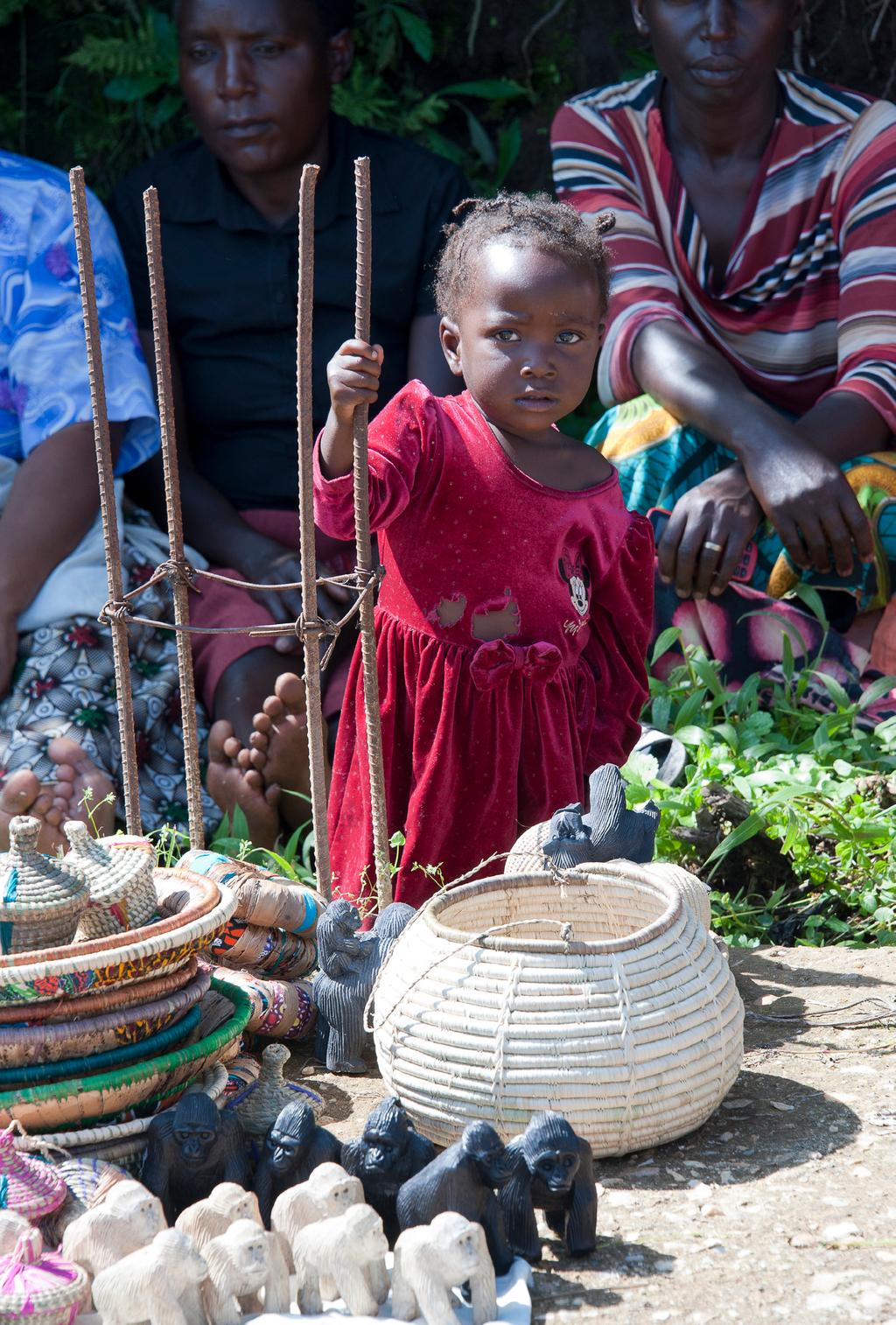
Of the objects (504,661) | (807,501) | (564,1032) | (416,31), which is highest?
(416,31)

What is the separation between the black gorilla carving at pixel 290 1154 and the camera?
6.25 ft

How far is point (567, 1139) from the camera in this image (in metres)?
1.84

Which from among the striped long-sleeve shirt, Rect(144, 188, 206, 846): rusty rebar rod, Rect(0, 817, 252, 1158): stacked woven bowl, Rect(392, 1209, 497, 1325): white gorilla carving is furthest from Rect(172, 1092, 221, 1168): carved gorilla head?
the striped long-sleeve shirt

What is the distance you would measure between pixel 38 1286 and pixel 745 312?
342cm

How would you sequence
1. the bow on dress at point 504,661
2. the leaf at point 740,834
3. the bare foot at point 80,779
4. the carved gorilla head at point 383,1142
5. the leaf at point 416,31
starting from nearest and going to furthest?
the carved gorilla head at point 383,1142, the bow on dress at point 504,661, the leaf at point 740,834, the bare foot at point 80,779, the leaf at point 416,31

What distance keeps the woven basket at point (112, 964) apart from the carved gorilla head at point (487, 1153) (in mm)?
482

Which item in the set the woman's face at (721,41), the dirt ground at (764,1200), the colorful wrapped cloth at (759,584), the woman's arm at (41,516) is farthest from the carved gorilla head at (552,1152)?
the woman's face at (721,41)

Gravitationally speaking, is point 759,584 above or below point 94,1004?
above

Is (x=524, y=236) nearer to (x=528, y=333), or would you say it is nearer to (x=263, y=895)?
(x=528, y=333)

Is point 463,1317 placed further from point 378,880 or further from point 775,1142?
point 378,880

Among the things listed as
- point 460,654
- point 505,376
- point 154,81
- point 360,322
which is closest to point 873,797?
point 460,654

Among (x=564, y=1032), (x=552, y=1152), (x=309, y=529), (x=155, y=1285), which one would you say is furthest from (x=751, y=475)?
(x=155, y=1285)

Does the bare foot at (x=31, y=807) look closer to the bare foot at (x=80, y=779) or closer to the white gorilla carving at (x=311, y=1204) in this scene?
the bare foot at (x=80, y=779)

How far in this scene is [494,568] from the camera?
112 inches
